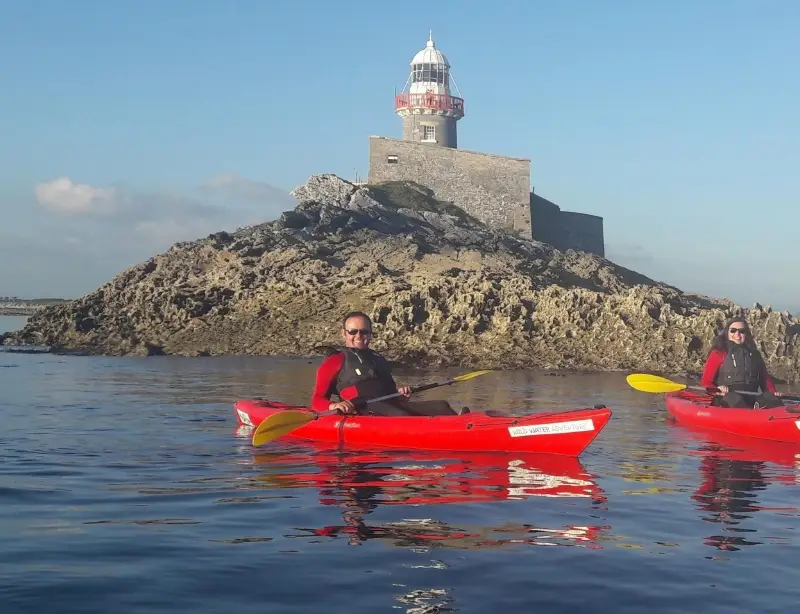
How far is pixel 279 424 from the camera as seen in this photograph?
10016 mm

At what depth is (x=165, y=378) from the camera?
66.6ft

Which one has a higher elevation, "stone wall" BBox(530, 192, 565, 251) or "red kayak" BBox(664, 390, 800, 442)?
"stone wall" BBox(530, 192, 565, 251)

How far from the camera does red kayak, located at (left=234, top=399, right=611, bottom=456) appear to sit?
934cm

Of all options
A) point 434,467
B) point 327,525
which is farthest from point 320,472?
point 327,525

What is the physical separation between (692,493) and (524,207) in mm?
45629

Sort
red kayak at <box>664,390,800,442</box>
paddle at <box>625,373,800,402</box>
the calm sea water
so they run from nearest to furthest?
the calm sea water, red kayak at <box>664,390,800,442</box>, paddle at <box>625,373,800,402</box>

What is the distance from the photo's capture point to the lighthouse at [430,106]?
186 feet

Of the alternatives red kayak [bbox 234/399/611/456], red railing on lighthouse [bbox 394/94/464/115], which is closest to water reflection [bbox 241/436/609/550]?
red kayak [bbox 234/399/611/456]

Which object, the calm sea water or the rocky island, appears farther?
the rocky island

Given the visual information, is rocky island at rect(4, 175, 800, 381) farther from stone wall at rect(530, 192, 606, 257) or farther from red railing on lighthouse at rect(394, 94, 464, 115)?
red railing on lighthouse at rect(394, 94, 464, 115)

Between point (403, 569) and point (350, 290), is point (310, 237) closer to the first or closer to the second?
point (350, 290)

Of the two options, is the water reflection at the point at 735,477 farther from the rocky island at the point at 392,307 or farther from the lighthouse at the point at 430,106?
the lighthouse at the point at 430,106

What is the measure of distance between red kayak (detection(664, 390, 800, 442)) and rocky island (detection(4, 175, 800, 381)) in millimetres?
10634

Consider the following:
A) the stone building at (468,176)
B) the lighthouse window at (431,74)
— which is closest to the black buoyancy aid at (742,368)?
the stone building at (468,176)
